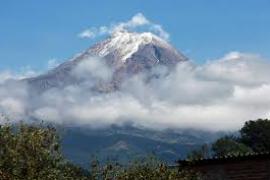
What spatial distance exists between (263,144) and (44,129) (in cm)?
12059

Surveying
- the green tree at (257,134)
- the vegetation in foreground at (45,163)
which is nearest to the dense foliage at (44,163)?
the vegetation in foreground at (45,163)

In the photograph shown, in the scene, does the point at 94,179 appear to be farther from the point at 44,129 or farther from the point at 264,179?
the point at 264,179

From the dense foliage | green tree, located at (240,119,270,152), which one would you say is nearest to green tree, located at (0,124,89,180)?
the dense foliage

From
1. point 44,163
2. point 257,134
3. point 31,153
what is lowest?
point 44,163

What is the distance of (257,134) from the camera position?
15662 cm

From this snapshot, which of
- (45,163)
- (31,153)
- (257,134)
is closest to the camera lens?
(31,153)

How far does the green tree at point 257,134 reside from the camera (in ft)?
503

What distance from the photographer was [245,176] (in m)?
43.6

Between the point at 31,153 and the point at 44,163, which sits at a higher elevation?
the point at 31,153

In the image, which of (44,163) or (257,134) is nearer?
(44,163)

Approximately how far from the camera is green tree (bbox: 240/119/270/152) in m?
153

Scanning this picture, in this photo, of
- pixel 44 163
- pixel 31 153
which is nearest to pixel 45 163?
pixel 44 163

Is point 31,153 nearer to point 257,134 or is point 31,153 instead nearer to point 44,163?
point 44,163

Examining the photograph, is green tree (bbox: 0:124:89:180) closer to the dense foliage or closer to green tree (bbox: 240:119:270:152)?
the dense foliage
